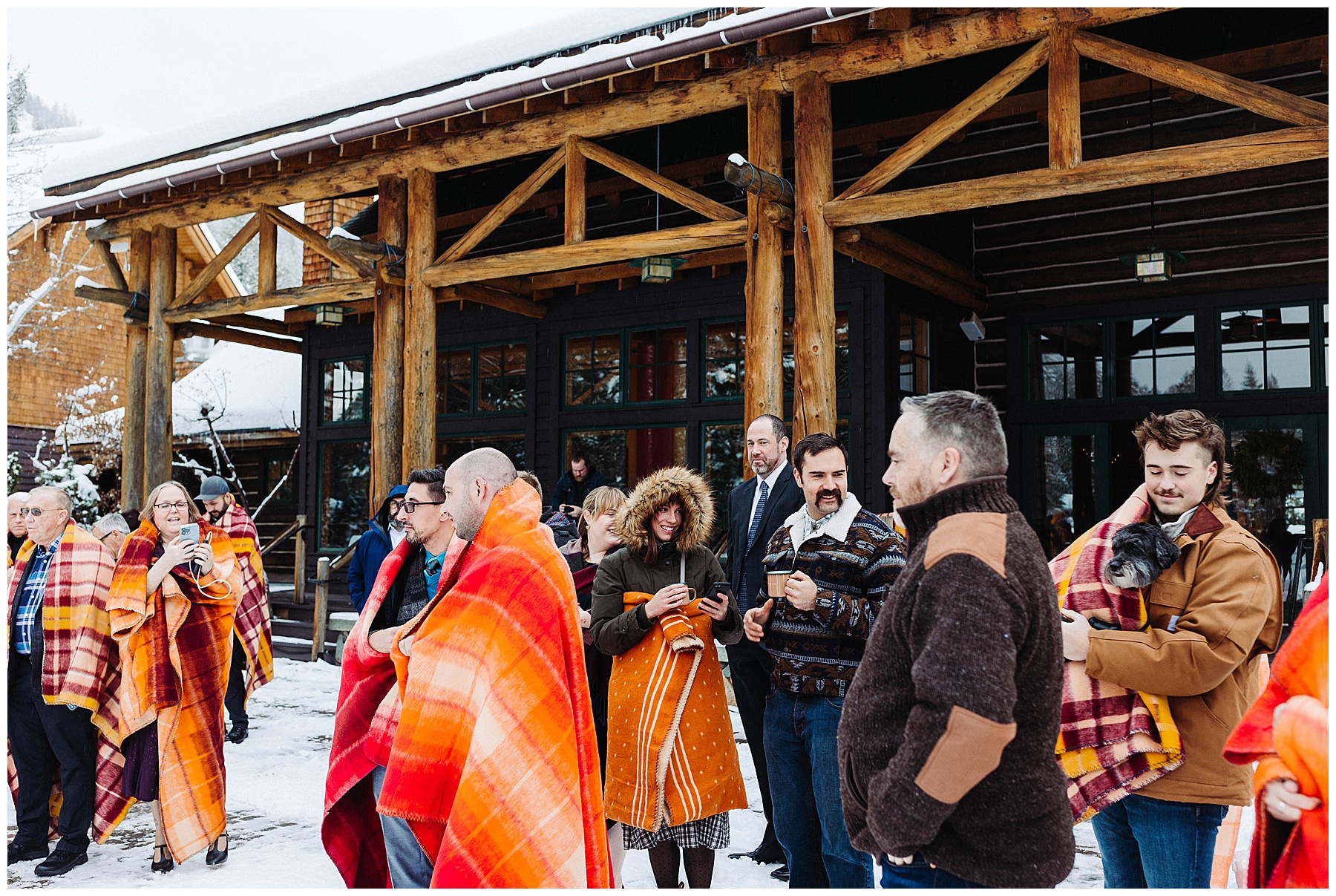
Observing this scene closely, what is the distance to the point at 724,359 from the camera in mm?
11727

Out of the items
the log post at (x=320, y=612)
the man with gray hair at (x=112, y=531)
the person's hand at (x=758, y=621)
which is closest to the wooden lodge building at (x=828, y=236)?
the log post at (x=320, y=612)

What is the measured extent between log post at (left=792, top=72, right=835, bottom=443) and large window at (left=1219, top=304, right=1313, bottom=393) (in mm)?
5084

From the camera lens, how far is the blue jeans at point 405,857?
3395mm

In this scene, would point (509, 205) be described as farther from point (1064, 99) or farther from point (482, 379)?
point (482, 379)

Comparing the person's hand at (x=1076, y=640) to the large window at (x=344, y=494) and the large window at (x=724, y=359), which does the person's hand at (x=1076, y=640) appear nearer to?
the large window at (x=724, y=359)

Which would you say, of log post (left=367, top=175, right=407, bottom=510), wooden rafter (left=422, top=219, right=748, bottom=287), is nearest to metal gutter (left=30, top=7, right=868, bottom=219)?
log post (left=367, top=175, right=407, bottom=510)

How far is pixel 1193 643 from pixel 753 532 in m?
2.31

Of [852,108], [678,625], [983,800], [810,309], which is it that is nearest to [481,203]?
[852,108]

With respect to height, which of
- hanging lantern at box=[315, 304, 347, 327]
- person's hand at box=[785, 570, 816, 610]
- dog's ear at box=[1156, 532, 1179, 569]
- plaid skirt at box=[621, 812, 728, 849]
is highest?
hanging lantern at box=[315, 304, 347, 327]

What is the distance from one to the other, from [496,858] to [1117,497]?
9338 mm

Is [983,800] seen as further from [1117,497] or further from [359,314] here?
[359,314]

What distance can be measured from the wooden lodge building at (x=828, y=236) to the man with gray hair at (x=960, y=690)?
16.1 ft

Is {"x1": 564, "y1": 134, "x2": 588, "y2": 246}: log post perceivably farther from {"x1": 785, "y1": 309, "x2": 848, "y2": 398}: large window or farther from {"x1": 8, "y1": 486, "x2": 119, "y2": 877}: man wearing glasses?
{"x1": 8, "y1": 486, "x2": 119, "y2": 877}: man wearing glasses

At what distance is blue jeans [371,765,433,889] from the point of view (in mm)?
3395
